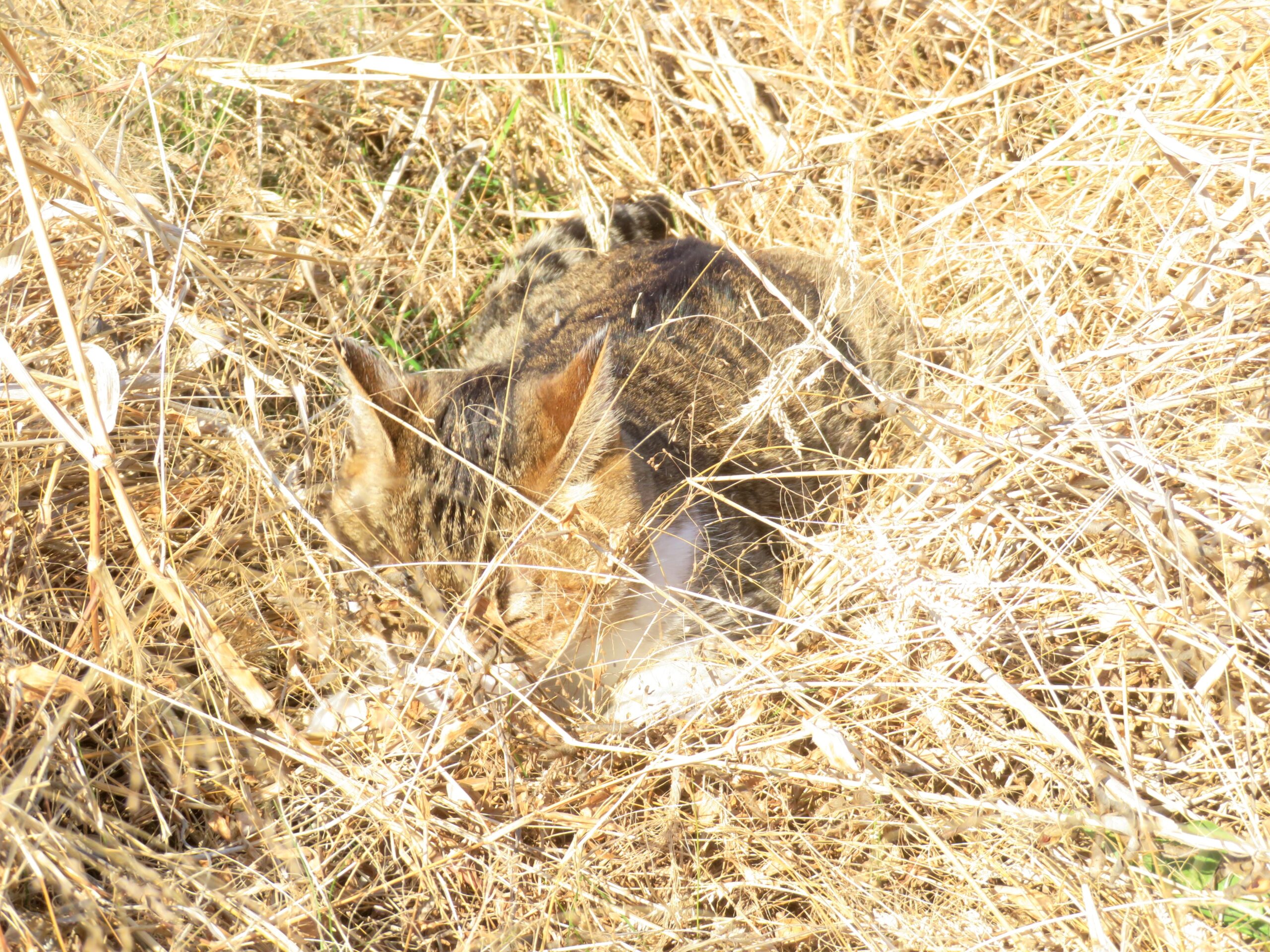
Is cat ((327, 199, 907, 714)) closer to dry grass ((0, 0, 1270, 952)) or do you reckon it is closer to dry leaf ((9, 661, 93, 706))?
dry grass ((0, 0, 1270, 952))

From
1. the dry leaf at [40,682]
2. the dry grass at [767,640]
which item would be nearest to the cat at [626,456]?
the dry grass at [767,640]

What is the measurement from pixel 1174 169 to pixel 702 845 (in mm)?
2235

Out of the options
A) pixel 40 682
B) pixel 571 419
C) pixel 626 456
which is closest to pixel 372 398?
pixel 571 419

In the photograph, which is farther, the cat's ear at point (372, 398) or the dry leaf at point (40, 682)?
the cat's ear at point (372, 398)

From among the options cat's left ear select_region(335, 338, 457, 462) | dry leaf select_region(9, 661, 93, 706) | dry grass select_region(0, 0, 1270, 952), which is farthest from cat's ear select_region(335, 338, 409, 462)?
dry leaf select_region(9, 661, 93, 706)

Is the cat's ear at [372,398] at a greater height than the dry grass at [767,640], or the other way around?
the cat's ear at [372,398]

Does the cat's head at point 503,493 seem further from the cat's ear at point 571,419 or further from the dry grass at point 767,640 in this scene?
the dry grass at point 767,640

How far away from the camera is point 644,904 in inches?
93.2

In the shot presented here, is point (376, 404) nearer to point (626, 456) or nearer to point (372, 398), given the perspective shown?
point (372, 398)

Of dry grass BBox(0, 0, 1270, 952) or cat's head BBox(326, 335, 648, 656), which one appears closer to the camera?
dry grass BBox(0, 0, 1270, 952)

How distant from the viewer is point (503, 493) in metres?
2.59

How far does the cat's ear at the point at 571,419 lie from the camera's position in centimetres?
243

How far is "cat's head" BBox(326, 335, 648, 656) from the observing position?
2506mm

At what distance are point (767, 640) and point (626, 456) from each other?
634 millimetres
